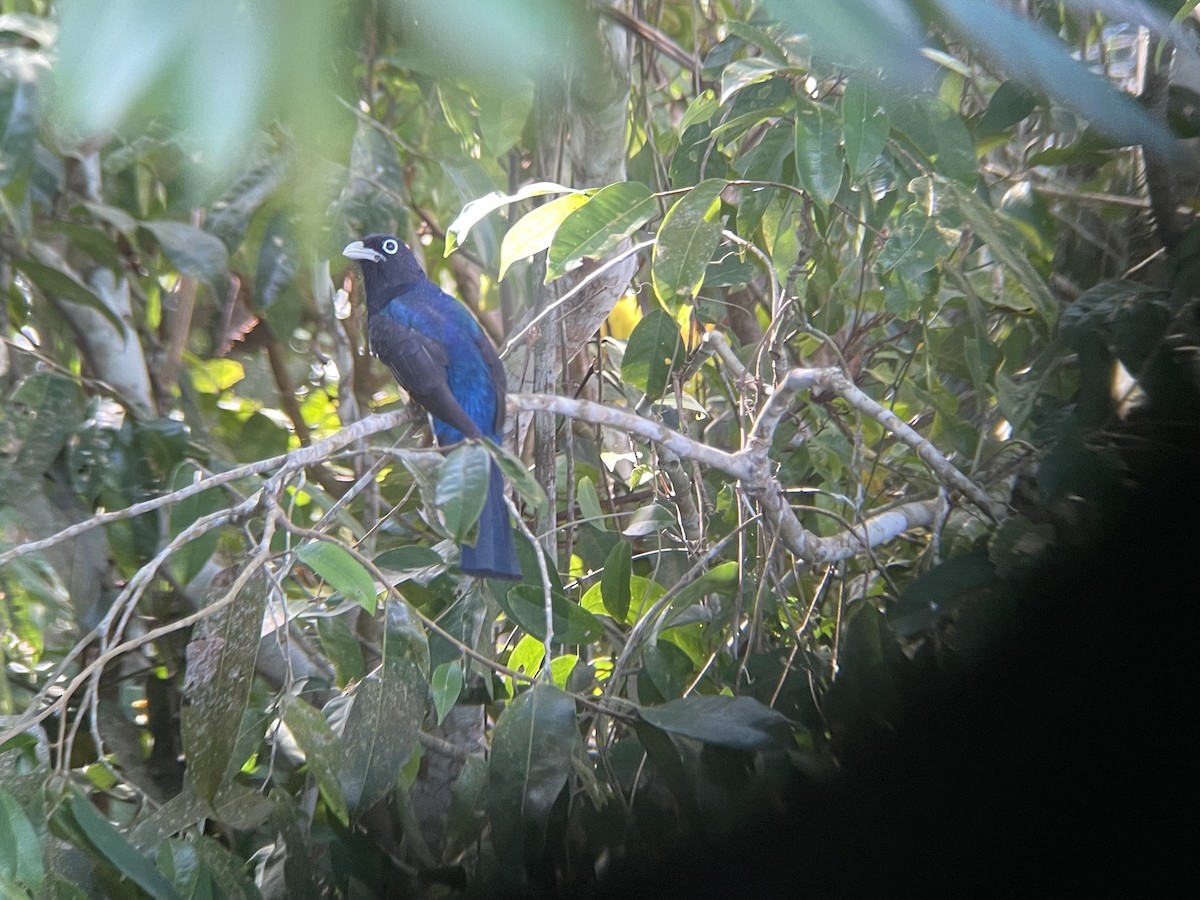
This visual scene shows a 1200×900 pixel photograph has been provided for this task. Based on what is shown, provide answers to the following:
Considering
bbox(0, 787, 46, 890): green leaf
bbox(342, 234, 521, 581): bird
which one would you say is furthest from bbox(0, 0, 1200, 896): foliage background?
bbox(342, 234, 521, 581): bird

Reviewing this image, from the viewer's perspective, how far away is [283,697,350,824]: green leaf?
5.51ft

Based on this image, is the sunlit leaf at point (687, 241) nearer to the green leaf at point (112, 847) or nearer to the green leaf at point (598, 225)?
the green leaf at point (598, 225)

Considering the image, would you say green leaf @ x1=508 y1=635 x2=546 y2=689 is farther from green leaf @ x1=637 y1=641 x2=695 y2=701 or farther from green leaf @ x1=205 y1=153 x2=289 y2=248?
green leaf @ x1=205 y1=153 x2=289 y2=248

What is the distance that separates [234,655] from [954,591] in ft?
4.37

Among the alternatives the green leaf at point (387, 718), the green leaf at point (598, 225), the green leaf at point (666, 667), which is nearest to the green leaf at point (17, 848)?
the green leaf at point (387, 718)

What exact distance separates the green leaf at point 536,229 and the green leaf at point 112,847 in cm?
123

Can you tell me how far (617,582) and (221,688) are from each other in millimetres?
953

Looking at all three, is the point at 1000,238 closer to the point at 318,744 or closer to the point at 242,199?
the point at 318,744

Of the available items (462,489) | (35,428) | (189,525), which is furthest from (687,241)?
(35,428)

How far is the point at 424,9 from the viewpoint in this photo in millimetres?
581

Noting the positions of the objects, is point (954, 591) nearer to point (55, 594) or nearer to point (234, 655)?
point (234, 655)

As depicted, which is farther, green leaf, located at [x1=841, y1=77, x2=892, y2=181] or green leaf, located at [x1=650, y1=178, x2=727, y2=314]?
green leaf, located at [x1=650, y1=178, x2=727, y2=314]

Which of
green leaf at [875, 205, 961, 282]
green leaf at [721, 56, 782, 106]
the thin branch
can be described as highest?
green leaf at [721, 56, 782, 106]

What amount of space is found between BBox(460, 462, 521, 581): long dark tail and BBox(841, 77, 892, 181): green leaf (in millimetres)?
967
